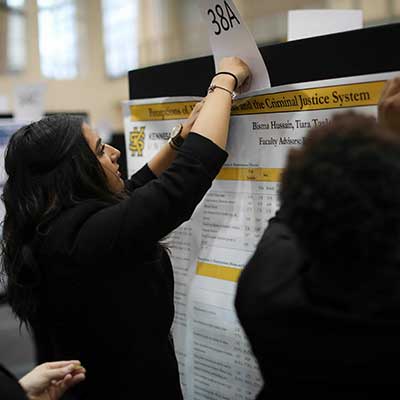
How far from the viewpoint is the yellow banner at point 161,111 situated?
134 centimetres

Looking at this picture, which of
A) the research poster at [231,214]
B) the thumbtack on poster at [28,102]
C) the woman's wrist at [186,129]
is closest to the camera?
the research poster at [231,214]

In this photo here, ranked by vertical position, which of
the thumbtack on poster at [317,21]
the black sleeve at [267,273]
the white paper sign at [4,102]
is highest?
the white paper sign at [4,102]

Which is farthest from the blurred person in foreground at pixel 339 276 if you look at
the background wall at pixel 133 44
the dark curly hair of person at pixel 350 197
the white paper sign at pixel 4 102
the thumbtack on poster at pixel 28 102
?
the white paper sign at pixel 4 102

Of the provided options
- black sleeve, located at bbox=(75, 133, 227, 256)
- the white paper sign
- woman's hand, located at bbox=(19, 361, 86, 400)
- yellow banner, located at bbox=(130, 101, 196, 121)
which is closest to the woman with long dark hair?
black sleeve, located at bbox=(75, 133, 227, 256)

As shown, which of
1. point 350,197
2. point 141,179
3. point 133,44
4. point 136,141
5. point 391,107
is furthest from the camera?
point 133,44

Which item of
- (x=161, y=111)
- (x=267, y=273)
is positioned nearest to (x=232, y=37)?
(x=161, y=111)

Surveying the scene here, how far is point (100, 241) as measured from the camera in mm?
966

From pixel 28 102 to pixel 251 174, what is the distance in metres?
2.84

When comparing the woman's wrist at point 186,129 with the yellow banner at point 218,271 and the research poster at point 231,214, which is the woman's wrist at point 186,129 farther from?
the yellow banner at point 218,271

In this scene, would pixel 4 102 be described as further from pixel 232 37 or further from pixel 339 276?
pixel 339 276

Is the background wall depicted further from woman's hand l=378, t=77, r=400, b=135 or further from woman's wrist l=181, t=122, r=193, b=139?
woman's hand l=378, t=77, r=400, b=135

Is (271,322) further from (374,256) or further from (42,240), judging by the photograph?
(42,240)

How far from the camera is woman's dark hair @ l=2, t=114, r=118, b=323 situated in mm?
1033

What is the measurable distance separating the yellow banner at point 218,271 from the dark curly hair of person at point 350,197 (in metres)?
→ 0.65
